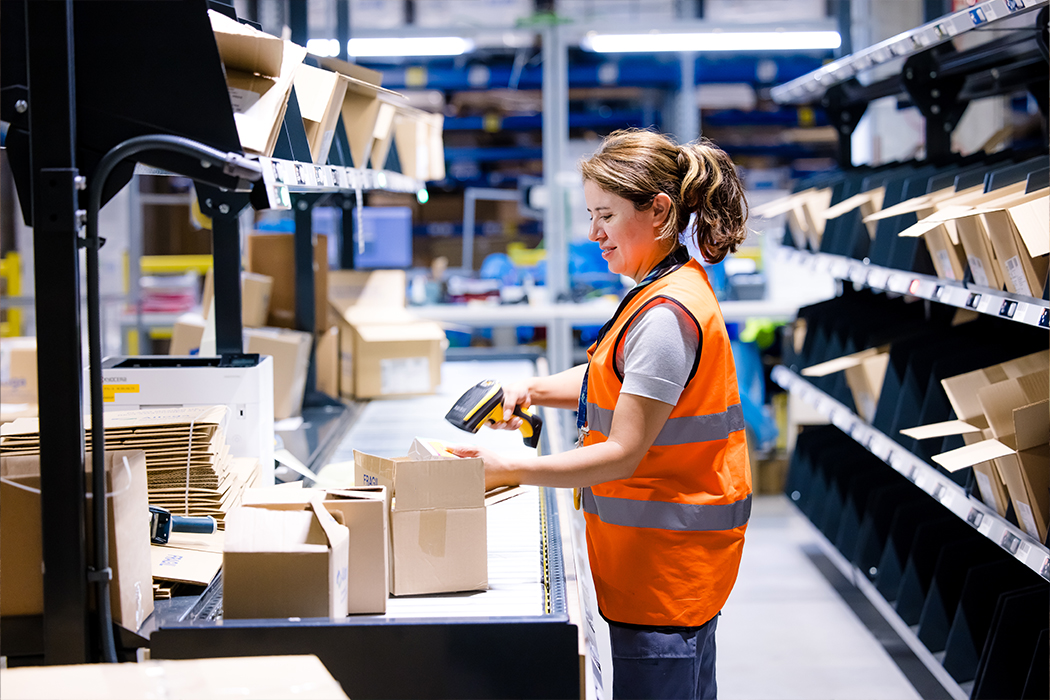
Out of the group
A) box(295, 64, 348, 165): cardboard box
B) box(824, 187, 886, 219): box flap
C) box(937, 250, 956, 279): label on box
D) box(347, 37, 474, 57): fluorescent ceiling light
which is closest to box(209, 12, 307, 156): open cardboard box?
box(295, 64, 348, 165): cardboard box

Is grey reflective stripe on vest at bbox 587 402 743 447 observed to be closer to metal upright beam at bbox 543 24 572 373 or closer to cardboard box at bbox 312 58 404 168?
cardboard box at bbox 312 58 404 168

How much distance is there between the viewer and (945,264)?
108 inches

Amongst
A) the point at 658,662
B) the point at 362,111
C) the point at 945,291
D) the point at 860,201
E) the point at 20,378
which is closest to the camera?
the point at 658,662

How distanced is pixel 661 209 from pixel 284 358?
1.86 m

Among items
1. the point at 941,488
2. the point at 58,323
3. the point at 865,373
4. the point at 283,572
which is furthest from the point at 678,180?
the point at 865,373

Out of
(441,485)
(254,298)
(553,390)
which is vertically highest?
(254,298)

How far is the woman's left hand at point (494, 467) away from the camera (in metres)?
1.67

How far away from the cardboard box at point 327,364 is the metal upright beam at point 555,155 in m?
→ 2.28

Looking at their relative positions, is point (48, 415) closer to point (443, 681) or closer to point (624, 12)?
point (443, 681)

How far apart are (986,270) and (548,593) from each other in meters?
1.53

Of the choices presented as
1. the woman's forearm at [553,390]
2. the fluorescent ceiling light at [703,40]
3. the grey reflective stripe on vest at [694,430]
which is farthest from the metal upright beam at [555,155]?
the grey reflective stripe on vest at [694,430]

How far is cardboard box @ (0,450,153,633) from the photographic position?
154 cm

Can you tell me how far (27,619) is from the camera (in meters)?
1.57

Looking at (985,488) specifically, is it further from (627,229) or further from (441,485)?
(441,485)
